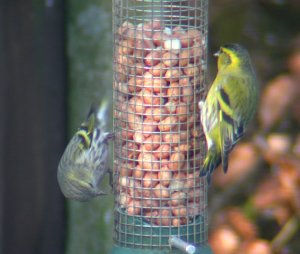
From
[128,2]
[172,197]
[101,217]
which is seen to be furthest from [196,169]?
[101,217]

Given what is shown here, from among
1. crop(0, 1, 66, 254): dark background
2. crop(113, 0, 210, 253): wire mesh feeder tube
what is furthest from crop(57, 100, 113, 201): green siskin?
crop(0, 1, 66, 254): dark background

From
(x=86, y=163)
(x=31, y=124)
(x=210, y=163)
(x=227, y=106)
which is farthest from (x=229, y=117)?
(x=31, y=124)

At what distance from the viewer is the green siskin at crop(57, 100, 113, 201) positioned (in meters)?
6.58

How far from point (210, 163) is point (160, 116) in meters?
0.31

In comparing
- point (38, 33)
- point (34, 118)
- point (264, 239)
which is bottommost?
point (264, 239)

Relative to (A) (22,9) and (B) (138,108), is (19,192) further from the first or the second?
(B) (138,108)

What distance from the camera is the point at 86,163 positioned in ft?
21.9

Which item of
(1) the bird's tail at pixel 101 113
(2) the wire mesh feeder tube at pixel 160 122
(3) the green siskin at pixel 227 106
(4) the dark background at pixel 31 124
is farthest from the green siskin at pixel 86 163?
(4) the dark background at pixel 31 124

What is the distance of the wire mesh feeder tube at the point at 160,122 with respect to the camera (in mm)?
6062

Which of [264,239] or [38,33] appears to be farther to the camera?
[264,239]

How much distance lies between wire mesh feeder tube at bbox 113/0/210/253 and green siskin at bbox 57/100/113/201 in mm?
389

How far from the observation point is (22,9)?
7414 millimetres

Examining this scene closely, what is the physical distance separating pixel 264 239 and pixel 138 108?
217 cm

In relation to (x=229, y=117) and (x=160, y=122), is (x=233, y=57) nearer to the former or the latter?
(x=229, y=117)
